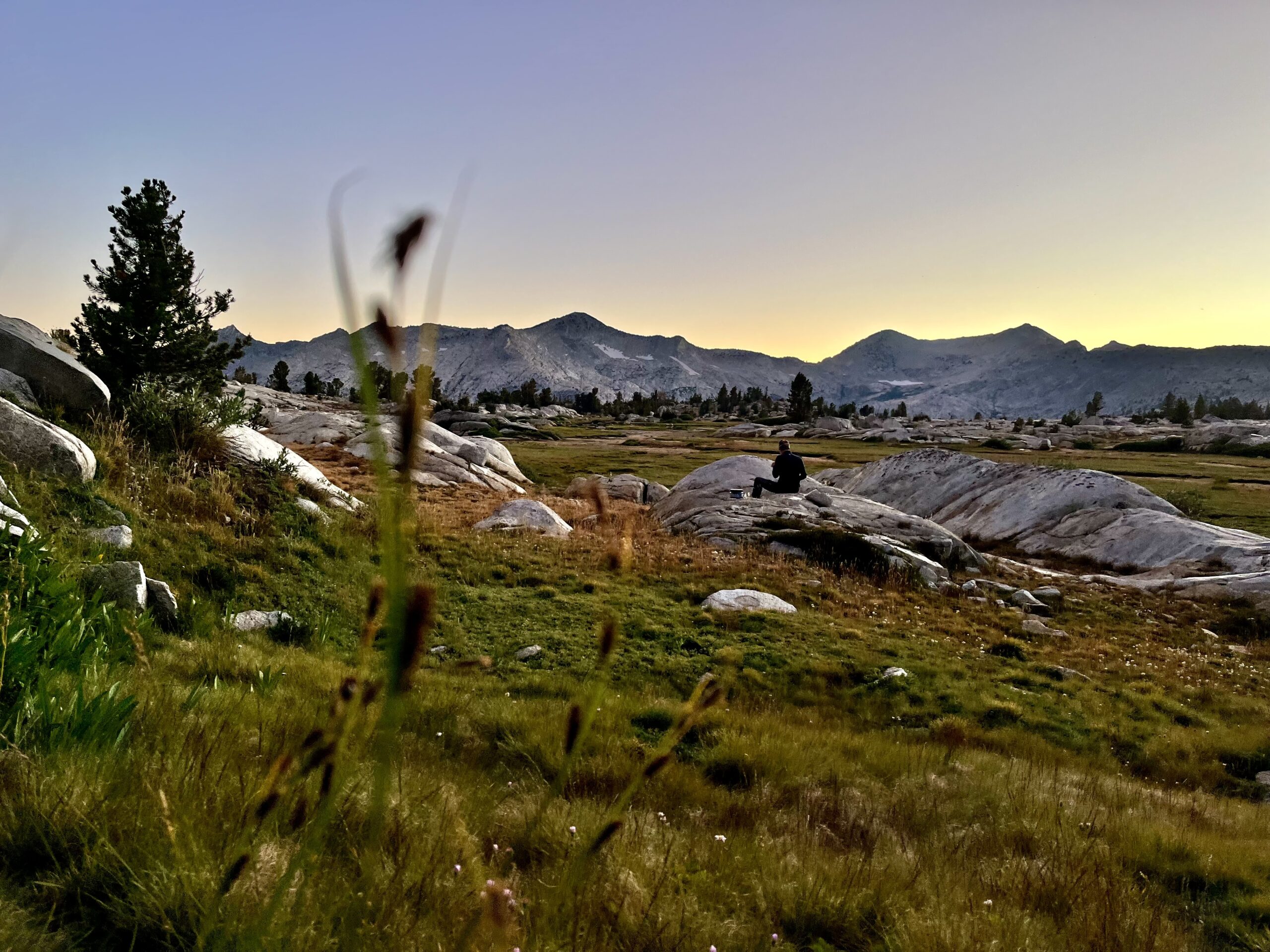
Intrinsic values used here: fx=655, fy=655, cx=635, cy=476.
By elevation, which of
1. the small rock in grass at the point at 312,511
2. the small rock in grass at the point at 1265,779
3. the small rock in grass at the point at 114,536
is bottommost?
the small rock in grass at the point at 1265,779

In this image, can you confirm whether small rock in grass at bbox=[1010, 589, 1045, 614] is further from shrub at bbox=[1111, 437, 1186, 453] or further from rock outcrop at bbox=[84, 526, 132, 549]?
shrub at bbox=[1111, 437, 1186, 453]

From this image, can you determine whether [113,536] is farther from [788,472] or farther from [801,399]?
[801,399]

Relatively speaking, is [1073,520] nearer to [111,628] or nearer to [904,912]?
[904,912]

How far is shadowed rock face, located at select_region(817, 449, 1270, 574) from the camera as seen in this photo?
22859mm

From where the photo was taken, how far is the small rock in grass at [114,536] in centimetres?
934

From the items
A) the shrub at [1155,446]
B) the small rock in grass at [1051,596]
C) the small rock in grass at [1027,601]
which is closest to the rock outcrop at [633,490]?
the small rock in grass at [1027,601]

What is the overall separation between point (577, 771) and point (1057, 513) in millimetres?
29470

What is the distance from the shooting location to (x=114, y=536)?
962 centimetres

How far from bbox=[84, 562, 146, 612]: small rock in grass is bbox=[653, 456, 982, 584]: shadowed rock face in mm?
17044

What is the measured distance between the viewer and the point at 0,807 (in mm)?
2494

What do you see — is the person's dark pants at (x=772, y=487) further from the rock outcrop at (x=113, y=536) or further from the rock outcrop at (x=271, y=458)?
the rock outcrop at (x=113, y=536)

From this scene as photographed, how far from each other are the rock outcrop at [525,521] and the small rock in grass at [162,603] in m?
11.5

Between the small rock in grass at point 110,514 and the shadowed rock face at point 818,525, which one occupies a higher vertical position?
the small rock in grass at point 110,514

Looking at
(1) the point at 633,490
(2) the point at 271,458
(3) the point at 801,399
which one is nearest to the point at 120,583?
(2) the point at 271,458
